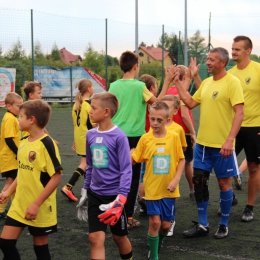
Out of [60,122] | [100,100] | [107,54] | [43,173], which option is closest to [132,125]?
[100,100]

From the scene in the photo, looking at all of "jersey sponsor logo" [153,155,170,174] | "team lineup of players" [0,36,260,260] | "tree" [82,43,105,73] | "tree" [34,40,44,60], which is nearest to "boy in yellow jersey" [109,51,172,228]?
"team lineup of players" [0,36,260,260]

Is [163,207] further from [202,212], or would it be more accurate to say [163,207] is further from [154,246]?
[202,212]

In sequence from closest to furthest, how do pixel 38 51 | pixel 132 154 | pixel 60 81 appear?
1. pixel 132 154
2. pixel 38 51
3. pixel 60 81

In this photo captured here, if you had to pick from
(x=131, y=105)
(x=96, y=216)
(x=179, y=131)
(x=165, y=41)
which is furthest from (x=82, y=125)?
(x=165, y=41)

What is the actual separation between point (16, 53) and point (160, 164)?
2047 centimetres

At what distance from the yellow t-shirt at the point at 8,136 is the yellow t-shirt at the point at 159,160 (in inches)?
73.8

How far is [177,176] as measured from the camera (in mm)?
4746

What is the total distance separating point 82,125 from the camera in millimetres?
7414

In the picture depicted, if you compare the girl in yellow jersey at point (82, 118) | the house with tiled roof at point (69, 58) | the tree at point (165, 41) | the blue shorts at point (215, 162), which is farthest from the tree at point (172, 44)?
the blue shorts at point (215, 162)

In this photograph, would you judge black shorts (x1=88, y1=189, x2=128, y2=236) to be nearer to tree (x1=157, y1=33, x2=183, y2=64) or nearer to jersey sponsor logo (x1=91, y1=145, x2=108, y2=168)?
jersey sponsor logo (x1=91, y1=145, x2=108, y2=168)

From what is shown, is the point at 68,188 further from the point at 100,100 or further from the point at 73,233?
the point at 100,100

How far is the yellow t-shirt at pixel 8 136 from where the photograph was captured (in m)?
6.04

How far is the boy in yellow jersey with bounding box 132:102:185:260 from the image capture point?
4766 mm

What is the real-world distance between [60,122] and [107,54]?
27.8 ft
